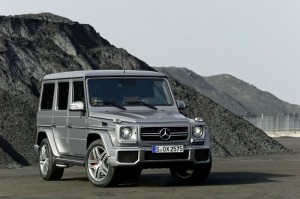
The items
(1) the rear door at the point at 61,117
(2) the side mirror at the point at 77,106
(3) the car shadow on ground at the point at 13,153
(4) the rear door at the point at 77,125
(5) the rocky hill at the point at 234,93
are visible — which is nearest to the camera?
(2) the side mirror at the point at 77,106

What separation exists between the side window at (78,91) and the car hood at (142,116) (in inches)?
28.3

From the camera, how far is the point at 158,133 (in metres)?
14.4

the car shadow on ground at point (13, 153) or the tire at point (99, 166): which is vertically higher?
the tire at point (99, 166)

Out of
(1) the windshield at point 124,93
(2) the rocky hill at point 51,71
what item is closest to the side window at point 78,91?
(1) the windshield at point 124,93

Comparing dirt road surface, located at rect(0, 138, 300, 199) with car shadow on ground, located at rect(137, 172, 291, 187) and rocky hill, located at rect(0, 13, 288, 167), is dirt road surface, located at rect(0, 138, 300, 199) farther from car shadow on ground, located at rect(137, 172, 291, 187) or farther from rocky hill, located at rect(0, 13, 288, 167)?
rocky hill, located at rect(0, 13, 288, 167)

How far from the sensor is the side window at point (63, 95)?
16297mm

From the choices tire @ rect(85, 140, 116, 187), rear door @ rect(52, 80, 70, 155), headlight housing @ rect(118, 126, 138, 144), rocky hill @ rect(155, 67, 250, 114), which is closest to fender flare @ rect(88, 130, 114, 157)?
tire @ rect(85, 140, 116, 187)

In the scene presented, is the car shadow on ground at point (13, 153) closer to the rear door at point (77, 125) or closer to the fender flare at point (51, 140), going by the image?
the fender flare at point (51, 140)

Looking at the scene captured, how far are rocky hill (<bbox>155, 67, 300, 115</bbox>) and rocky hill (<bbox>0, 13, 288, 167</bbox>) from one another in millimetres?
90306

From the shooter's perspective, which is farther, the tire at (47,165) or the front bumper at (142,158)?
the tire at (47,165)

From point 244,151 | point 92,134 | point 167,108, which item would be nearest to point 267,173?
point 167,108

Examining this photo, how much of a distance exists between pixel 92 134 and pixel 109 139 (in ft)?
2.54

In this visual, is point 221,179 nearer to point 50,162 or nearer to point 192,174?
point 192,174

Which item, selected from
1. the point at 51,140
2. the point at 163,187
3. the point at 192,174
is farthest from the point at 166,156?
the point at 51,140
